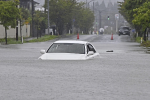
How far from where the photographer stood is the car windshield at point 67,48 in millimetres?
18906

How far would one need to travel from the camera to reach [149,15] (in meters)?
41.9

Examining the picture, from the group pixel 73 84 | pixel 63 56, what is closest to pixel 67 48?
pixel 63 56

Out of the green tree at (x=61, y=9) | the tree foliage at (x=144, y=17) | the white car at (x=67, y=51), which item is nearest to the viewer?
the white car at (x=67, y=51)

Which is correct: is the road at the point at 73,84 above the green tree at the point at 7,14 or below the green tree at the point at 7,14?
below

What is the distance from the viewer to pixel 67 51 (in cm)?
1883

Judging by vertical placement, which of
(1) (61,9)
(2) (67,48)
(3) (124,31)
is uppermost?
(1) (61,9)

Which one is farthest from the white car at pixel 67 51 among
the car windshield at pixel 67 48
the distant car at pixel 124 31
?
the distant car at pixel 124 31

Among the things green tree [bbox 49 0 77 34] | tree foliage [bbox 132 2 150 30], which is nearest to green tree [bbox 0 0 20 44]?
tree foliage [bbox 132 2 150 30]

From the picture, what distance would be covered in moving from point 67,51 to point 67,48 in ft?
0.70

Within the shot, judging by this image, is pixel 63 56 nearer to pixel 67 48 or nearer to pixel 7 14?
pixel 67 48

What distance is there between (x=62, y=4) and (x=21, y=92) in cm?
6982

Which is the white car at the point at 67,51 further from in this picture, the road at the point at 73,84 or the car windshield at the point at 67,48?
the road at the point at 73,84

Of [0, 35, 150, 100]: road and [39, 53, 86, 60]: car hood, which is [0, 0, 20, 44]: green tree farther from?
[0, 35, 150, 100]: road

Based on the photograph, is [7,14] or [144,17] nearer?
[144,17]
